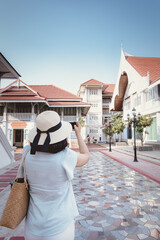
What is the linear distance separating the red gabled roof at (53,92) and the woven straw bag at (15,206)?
21489mm

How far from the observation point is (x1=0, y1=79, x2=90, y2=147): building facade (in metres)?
20.1

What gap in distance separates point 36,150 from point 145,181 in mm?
5912

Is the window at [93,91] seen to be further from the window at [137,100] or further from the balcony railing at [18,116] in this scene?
the balcony railing at [18,116]

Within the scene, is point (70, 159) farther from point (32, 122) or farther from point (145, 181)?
point (32, 122)

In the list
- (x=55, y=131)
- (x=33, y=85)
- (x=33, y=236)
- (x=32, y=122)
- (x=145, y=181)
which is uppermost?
(x=33, y=85)

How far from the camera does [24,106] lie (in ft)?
72.3

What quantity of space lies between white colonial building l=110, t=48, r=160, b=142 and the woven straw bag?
54.2 ft

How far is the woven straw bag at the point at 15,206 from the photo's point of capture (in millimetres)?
1269

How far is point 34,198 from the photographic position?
4.36ft

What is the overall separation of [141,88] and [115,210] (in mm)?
17930

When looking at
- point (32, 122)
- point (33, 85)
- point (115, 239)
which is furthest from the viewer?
point (33, 85)

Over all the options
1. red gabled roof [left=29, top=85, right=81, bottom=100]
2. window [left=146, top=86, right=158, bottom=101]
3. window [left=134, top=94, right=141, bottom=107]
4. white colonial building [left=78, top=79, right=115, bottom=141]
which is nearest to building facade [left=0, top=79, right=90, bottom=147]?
red gabled roof [left=29, top=85, right=81, bottom=100]

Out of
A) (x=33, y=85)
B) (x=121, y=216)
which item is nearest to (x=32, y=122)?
(x=33, y=85)

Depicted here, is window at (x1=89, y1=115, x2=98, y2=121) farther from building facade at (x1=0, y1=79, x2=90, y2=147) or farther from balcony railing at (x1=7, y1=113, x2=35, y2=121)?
balcony railing at (x1=7, y1=113, x2=35, y2=121)
